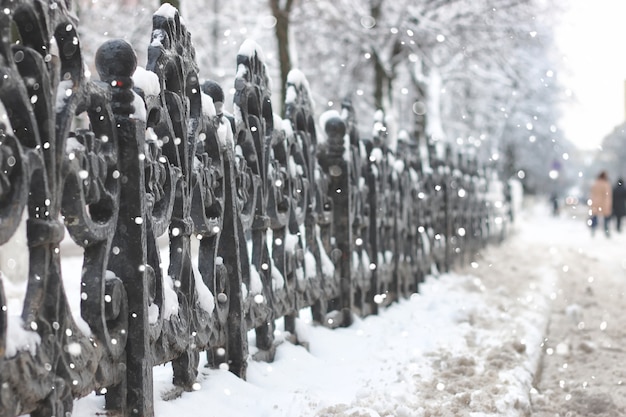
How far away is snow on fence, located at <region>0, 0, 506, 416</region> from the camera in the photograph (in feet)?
8.34

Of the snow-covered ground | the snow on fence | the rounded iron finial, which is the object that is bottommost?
the snow-covered ground

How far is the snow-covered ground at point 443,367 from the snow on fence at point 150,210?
0.74ft

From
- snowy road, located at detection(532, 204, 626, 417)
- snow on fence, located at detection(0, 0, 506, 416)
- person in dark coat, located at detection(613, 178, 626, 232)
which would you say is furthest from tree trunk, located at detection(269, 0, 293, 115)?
person in dark coat, located at detection(613, 178, 626, 232)

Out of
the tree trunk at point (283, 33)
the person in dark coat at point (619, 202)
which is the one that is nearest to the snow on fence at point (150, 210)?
the tree trunk at point (283, 33)

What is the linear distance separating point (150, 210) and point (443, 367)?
277 centimetres

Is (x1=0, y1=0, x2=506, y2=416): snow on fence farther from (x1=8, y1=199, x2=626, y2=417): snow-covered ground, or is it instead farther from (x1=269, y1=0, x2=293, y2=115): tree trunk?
(x1=269, y1=0, x2=293, y2=115): tree trunk

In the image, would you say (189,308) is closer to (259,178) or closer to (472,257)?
(259,178)

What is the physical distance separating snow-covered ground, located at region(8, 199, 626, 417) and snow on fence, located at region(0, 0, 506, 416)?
226mm

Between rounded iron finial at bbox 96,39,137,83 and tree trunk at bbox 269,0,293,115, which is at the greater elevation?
tree trunk at bbox 269,0,293,115

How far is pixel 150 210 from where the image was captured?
3350 mm

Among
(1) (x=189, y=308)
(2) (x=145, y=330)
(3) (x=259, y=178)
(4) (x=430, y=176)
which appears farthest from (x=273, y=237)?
(4) (x=430, y=176)

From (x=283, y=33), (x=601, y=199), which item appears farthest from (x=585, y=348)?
(x=601, y=199)

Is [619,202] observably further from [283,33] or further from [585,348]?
[585,348]

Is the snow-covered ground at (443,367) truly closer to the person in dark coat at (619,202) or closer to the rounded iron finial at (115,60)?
the rounded iron finial at (115,60)
